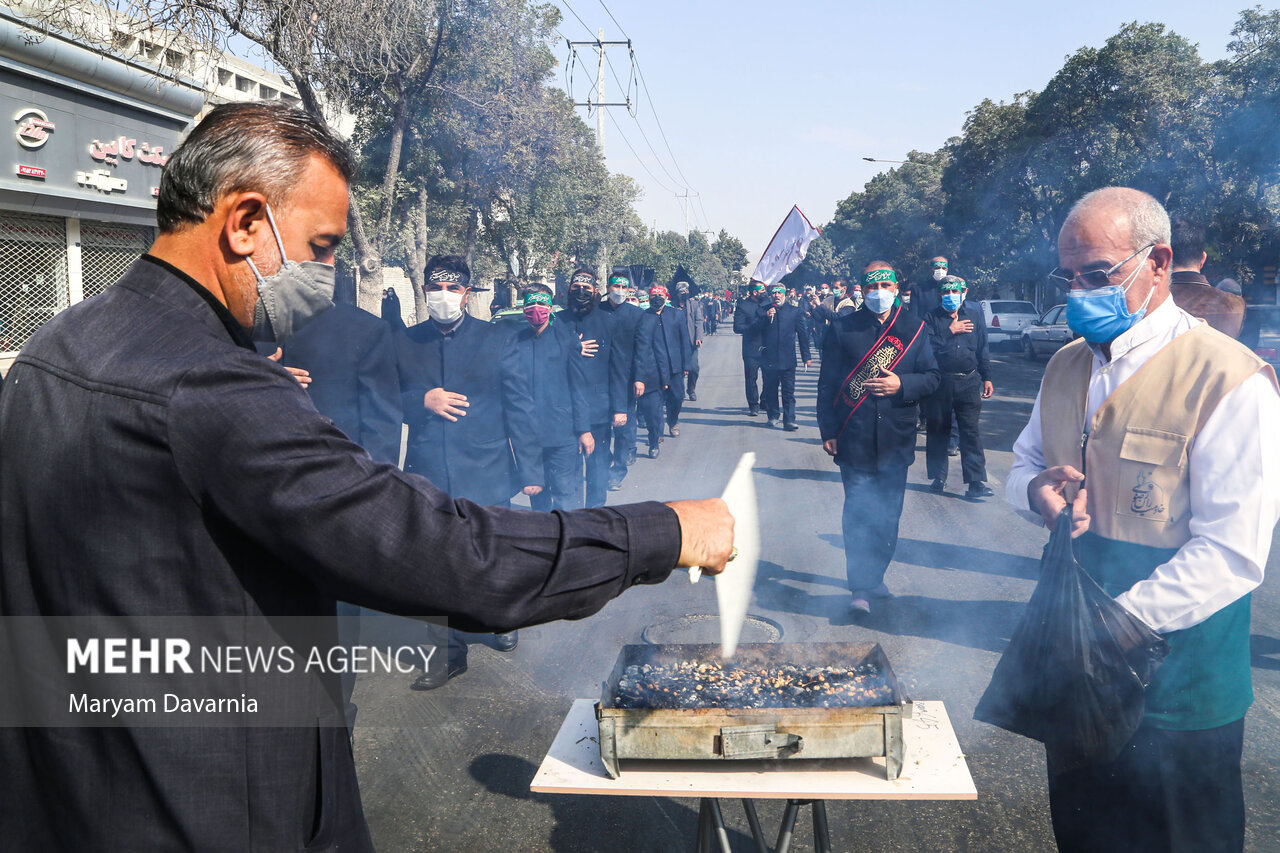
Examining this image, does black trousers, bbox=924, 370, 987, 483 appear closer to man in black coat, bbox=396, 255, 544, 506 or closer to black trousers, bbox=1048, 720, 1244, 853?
man in black coat, bbox=396, 255, 544, 506

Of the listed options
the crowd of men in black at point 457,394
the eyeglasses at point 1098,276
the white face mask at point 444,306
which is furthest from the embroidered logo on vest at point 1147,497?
the white face mask at point 444,306

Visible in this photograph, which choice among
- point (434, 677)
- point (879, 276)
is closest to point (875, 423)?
point (879, 276)

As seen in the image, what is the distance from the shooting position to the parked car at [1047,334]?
24.5 meters

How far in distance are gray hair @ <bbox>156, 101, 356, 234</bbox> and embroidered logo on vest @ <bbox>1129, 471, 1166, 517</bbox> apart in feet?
6.79

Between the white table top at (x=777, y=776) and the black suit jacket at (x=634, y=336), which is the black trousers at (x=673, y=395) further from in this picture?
the white table top at (x=777, y=776)

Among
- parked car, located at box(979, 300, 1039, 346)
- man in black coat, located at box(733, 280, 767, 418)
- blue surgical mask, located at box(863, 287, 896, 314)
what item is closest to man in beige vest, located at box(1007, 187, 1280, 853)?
blue surgical mask, located at box(863, 287, 896, 314)

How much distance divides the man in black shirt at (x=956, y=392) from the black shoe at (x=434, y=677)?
604 cm

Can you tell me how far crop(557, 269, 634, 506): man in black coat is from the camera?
900cm

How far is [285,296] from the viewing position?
147 centimetres

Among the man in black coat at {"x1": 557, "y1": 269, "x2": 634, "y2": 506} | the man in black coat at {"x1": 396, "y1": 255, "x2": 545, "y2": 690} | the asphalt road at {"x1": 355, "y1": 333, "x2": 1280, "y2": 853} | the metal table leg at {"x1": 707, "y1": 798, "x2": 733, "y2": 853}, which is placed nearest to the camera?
the metal table leg at {"x1": 707, "y1": 798, "x2": 733, "y2": 853}

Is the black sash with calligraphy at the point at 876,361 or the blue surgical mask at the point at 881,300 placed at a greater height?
the blue surgical mask at the point at 881,300

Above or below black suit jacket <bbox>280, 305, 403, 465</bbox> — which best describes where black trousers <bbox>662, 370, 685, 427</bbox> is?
below

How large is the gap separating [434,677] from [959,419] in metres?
6.59

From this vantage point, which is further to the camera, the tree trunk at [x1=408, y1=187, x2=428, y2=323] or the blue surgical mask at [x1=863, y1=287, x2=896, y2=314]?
the tree trunk at [x1=408, y1=187, x2=428, y2=323]
